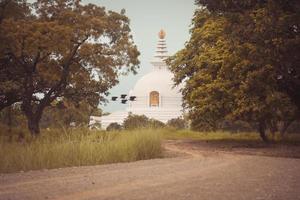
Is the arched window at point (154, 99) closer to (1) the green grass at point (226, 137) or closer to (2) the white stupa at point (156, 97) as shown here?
(2) the white stupa at point (156, 97)

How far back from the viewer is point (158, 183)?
332 inches

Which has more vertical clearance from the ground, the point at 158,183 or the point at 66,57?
the point at 66,57

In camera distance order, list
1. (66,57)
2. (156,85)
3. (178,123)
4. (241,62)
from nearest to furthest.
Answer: (241,62) → (66,57) → (178,123) → (156,85)

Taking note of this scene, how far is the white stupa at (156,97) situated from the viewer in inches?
2153

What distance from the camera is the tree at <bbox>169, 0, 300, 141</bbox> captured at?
584 inches

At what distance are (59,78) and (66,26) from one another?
2456 millimetres

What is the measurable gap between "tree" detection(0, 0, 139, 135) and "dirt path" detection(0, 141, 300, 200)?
11369 millimetres

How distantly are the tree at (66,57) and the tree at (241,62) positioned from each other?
3.29m

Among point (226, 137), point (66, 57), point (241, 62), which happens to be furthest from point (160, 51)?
point (241, 62)

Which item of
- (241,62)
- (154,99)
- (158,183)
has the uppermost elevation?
(154,99)

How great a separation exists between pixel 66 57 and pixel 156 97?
35.6 metres

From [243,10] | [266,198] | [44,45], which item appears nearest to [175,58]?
[44,45]

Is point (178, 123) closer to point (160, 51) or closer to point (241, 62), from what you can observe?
point (160, 51)

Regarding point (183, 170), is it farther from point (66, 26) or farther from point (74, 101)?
point (74, 101)
